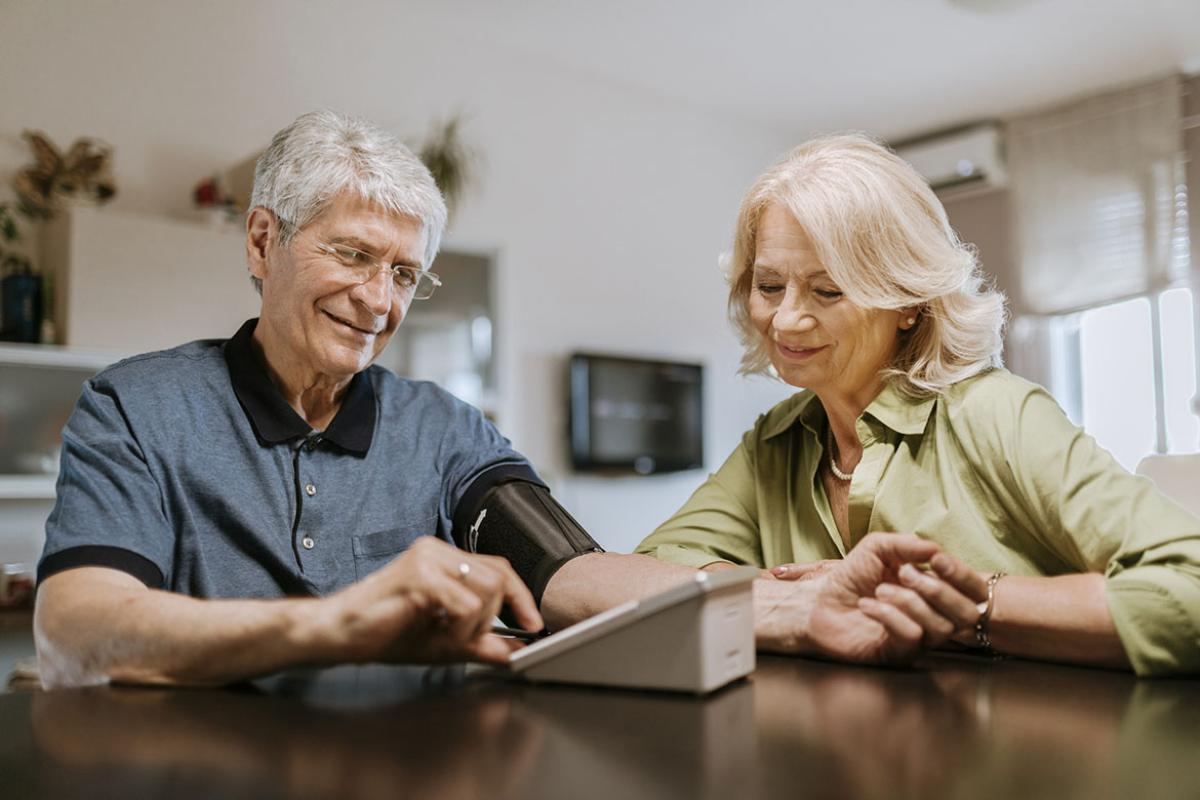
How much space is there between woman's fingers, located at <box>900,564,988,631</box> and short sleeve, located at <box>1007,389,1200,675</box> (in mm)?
152

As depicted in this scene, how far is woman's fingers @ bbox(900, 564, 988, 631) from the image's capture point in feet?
3.22

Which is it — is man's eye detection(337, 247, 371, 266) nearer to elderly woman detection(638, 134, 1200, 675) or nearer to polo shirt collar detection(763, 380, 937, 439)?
elderly woman detection(638, 134, 1200, 675)

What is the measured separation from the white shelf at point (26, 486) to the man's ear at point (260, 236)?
6.07 feet

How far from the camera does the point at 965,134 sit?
19.0 ft

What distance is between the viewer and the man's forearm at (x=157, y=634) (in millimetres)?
857

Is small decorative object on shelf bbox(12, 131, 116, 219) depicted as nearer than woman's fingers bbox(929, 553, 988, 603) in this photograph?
No

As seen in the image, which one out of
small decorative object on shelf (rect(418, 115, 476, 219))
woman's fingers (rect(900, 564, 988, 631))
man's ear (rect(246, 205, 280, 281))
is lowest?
woman's fingers (rect(900, 564, 988, 631))

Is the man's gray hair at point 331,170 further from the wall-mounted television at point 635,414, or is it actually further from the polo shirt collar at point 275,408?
the wall-mounted television at point 635,414

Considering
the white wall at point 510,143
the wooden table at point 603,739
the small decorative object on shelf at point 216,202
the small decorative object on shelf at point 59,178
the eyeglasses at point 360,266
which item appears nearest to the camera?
the wooden table at point 603,739

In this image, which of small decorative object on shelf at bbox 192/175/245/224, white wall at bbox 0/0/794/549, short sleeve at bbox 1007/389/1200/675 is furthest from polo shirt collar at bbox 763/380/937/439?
white wall at bbox 0/0/794/549

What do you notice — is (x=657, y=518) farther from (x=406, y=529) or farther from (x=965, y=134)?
(x=406, y=529)

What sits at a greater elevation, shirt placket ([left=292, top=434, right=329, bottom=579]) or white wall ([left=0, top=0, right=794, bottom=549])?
white wall ([left=0, top=0, right=794, bottom=549])

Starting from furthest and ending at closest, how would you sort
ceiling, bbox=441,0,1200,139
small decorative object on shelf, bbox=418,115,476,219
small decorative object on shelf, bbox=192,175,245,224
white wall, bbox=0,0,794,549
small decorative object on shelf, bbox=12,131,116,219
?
ceiling, bbox=441,0,1200,139
small decorative object on shelf, bbox=418,115,476,219
white wall, bbox=0,0,794,549
small decorative object on shelf, bbox=192,175,245,224
small decorative object on shelf, bbox=12,131,116,219

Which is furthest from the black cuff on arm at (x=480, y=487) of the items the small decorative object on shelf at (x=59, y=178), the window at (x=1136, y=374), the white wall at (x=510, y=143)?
the window at (x=1136, y=374)
